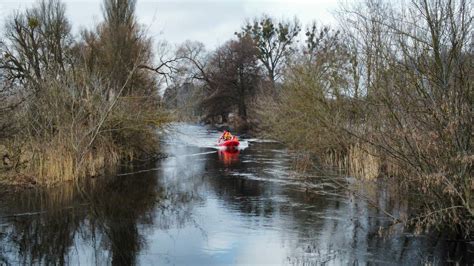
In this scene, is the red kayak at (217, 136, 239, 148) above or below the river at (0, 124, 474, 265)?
above

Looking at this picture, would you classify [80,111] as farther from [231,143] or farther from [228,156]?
[231,143]

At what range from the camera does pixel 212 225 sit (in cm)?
1005

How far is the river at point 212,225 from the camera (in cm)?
799

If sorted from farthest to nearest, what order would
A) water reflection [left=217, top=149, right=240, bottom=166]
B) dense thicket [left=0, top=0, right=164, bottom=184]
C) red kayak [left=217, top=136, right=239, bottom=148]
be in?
1. red kayak [left=217, top=136, right=239, bottom=148]
2. water reflection [left=217, top=149, right=240, bottom=166]
3. dense thicket [left=0, top=0, right=164, bottom=184]

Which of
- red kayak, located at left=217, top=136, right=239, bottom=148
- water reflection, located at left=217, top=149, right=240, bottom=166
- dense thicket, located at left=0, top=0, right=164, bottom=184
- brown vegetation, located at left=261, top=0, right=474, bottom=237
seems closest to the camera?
brown vegetation, located at left=261, top=0, right=474, bottom=237

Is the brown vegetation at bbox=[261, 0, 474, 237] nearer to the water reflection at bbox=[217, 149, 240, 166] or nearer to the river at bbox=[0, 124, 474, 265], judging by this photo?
the river at bbox=[0, 124, 474, 265]

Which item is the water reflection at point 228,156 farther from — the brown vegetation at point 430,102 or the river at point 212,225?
the brown vegetation at point 430,102

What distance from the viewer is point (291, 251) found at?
8211mm

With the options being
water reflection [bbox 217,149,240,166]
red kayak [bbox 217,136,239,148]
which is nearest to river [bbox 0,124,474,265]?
water reflection [bbox 217,149,240,166]

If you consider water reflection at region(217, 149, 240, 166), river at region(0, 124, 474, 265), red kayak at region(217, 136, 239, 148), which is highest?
red kayak at region(217, 136, 239, 148)

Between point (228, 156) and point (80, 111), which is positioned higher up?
point (80, 111)

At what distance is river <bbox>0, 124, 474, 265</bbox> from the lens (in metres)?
7.99

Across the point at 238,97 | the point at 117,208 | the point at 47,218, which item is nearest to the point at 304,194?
the point at 117,208

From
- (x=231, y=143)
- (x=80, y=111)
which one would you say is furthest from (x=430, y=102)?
(x=231, y=143)
